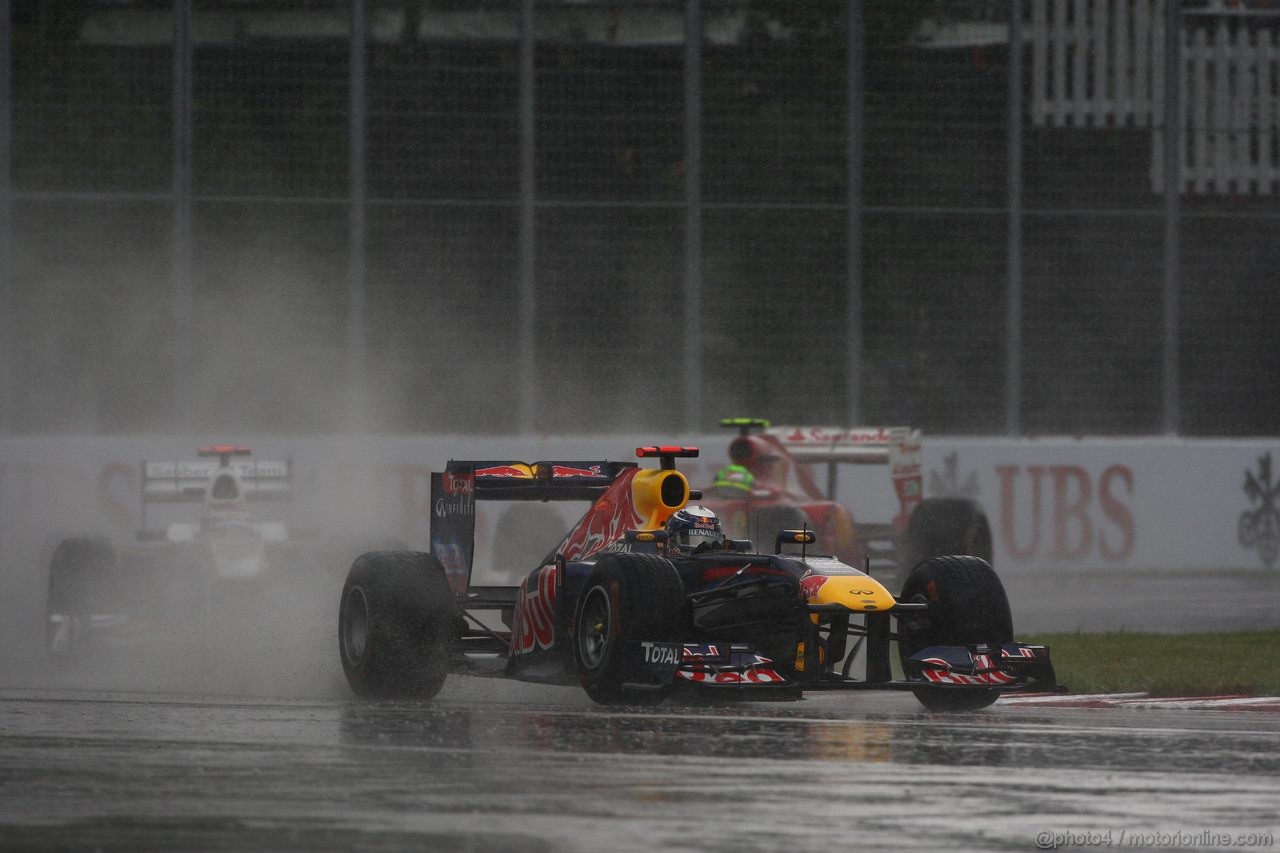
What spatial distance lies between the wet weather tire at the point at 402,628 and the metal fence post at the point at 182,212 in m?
14.4

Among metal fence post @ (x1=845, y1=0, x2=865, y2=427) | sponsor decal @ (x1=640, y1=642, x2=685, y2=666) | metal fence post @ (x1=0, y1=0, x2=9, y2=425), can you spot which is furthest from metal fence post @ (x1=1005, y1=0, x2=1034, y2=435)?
sponsor decal @ (x1=640, y1=642, x2=685, y2=666)

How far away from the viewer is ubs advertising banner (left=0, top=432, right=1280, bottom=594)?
24.7 m

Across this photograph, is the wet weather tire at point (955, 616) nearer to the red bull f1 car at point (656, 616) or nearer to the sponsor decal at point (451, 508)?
the red bull f1 car at point (656, 616)

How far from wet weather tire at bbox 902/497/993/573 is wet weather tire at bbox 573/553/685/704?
971cm

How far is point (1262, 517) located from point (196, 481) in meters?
14.7

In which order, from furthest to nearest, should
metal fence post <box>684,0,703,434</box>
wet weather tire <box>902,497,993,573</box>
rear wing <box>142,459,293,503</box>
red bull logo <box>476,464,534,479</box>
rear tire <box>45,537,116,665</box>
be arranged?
1. metal fence post <box>684,0,703,434</box>
2. wet weather tire <box>902,497,993,573</box>
3. rear wing <box>142,459,293,503</box>
4. rear tire <box>45,537,116,665</box>
5. red bull logo <box>476,464,534,479</box>

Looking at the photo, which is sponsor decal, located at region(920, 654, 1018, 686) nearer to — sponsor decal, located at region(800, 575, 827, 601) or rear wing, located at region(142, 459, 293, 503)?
sponsor decal, located at region(800, 575, 827, 601)

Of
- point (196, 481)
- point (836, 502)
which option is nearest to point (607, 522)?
point (196, 481)

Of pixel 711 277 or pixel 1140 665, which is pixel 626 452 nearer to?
pixel 711 277

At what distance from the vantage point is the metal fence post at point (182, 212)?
25531mm

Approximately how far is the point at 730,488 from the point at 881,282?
8.82 metres

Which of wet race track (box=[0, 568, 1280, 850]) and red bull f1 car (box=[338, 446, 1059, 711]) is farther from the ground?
red bull f1 car (box=[338, 446, 1059, 711])

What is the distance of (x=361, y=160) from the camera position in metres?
26.0

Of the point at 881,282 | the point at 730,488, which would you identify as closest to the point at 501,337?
the point at 881,282
